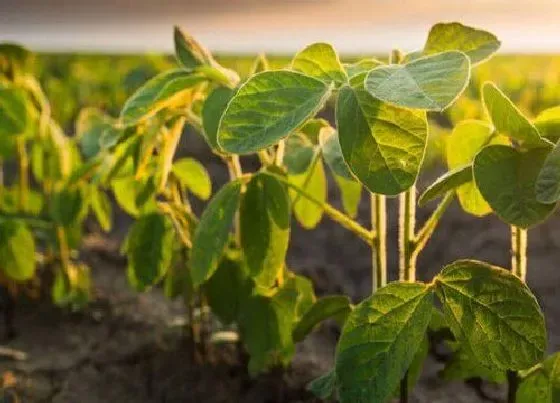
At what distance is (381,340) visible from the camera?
1.27 m

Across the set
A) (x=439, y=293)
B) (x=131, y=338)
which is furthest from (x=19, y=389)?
(x=439, y=293)

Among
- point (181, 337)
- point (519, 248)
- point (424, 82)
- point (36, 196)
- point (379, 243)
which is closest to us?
point (424, 82)

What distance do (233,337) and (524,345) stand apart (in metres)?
1.02

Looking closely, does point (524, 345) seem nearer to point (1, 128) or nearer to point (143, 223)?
point (143, 223)

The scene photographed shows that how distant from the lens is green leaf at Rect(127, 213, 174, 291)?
1.92m

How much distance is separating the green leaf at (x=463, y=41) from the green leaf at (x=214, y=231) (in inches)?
14.3

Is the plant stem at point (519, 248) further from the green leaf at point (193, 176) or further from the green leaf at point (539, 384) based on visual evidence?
the green leaf at point (193, 176)

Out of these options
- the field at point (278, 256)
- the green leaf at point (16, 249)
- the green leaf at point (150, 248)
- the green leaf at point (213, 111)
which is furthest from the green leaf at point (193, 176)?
the green leaf at point (213, 111)

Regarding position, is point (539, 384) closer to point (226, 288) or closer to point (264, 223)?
point (264, 223)

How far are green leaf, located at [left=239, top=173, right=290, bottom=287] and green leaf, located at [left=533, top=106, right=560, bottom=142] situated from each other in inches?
15.6

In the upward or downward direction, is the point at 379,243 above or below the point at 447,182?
below

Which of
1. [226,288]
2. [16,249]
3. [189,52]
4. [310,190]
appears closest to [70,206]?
[16,249]

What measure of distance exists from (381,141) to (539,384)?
1.48 ft

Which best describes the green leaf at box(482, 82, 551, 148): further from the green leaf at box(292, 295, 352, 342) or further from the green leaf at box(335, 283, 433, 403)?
the green leaf at box(292, 295, 352, 342)
